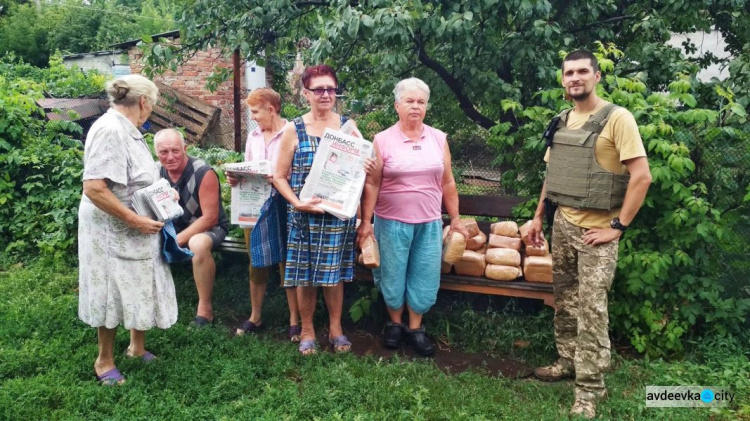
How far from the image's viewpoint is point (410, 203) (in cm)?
395

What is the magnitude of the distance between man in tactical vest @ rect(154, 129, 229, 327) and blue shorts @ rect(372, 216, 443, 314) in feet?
4.39

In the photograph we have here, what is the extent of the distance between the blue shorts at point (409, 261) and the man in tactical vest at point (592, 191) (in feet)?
3.01

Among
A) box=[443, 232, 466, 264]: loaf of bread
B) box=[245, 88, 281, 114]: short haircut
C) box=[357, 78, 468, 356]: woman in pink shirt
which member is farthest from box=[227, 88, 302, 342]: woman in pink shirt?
box=[443, 232, 466, 264]: loaf of bread

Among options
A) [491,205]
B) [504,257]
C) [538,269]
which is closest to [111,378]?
[504,257]

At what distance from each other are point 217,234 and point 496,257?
7.25ft

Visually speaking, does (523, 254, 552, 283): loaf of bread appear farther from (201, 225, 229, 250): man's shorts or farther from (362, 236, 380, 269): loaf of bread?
(201, 225, 229, 250): man's shorts

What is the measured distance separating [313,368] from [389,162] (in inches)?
57.4

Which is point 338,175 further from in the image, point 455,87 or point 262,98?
point 455,87

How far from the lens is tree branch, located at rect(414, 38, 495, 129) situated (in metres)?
5.41

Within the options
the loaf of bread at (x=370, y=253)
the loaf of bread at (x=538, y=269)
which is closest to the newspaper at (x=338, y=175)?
the loaf of bread at (x=370, y=253)

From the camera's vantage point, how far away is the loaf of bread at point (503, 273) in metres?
4.29

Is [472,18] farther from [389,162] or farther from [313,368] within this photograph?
[313,368]

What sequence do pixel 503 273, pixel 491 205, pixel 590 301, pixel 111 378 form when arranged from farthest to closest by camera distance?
pixel 491 205
pixel 503 273
pixel 111 378
pixel 590 301

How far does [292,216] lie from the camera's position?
391 cm
